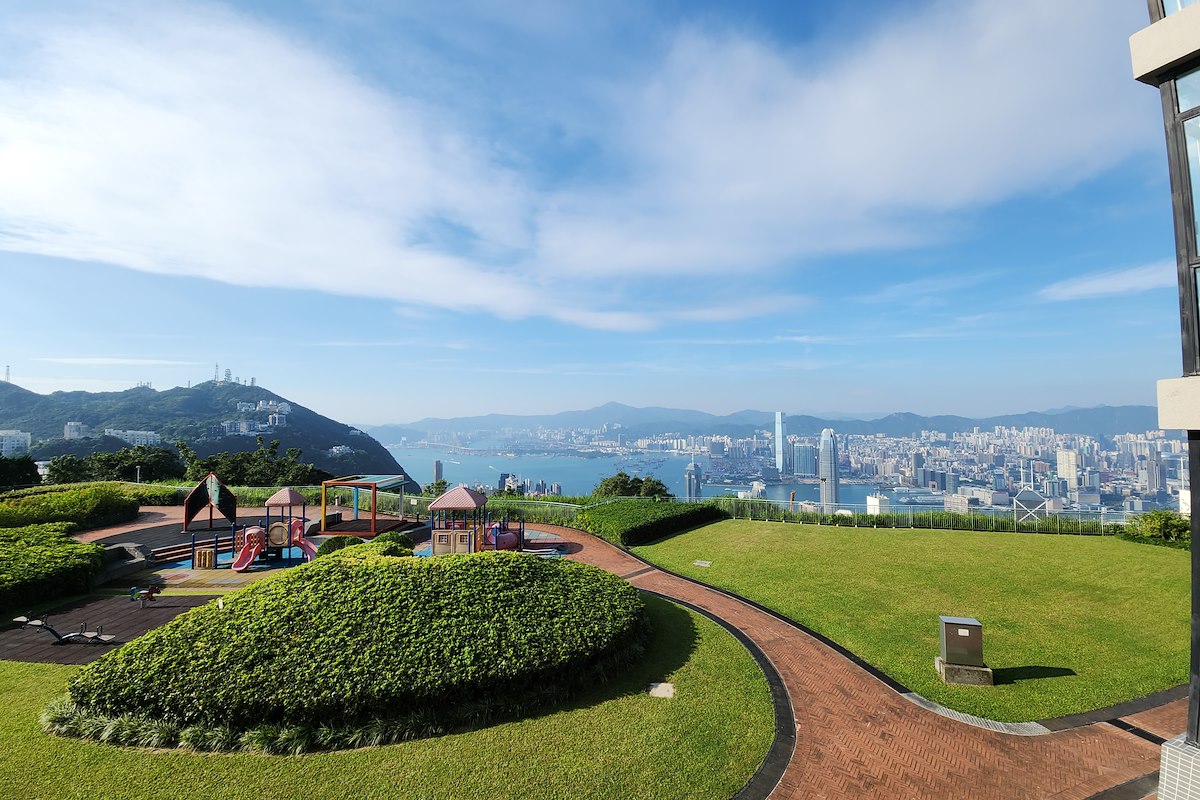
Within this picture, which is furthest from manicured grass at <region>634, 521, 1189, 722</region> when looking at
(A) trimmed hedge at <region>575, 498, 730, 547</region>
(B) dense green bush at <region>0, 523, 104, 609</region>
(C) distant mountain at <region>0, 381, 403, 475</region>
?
(C) distant mountain at <region>0, 381, 403, 475</region>

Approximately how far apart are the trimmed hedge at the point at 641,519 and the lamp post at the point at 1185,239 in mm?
14427

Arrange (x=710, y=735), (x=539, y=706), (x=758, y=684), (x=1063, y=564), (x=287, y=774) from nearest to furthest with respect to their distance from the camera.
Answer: (x=287, y=774) < (x=710, y=735) < (x=539, y=706) < (x=758, y=684) < (x=1063, y=564)

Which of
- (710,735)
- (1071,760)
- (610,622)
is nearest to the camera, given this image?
(1071,760)

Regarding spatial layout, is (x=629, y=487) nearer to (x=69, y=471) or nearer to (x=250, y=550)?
(x=250, y=550)

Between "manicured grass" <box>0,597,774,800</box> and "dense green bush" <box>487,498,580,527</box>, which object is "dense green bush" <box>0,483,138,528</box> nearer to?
"manicured grass" <box>0,597,774,800</box>

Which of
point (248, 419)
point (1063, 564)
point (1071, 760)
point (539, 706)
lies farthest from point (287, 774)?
point (248, 419)

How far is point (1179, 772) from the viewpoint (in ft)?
18.1

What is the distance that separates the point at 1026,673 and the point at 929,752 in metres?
3.71

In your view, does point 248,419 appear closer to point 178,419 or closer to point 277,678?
point 178,419

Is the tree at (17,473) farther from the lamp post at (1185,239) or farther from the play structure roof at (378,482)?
the lamp post at (1185,239)

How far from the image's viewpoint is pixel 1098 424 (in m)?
172

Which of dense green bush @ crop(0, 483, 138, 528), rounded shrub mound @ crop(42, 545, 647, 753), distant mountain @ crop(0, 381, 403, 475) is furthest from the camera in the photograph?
Answer: distant mountain @ crop(0, 381, 403, 475)

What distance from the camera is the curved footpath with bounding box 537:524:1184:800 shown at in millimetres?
6148

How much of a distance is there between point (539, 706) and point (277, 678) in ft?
12.7
